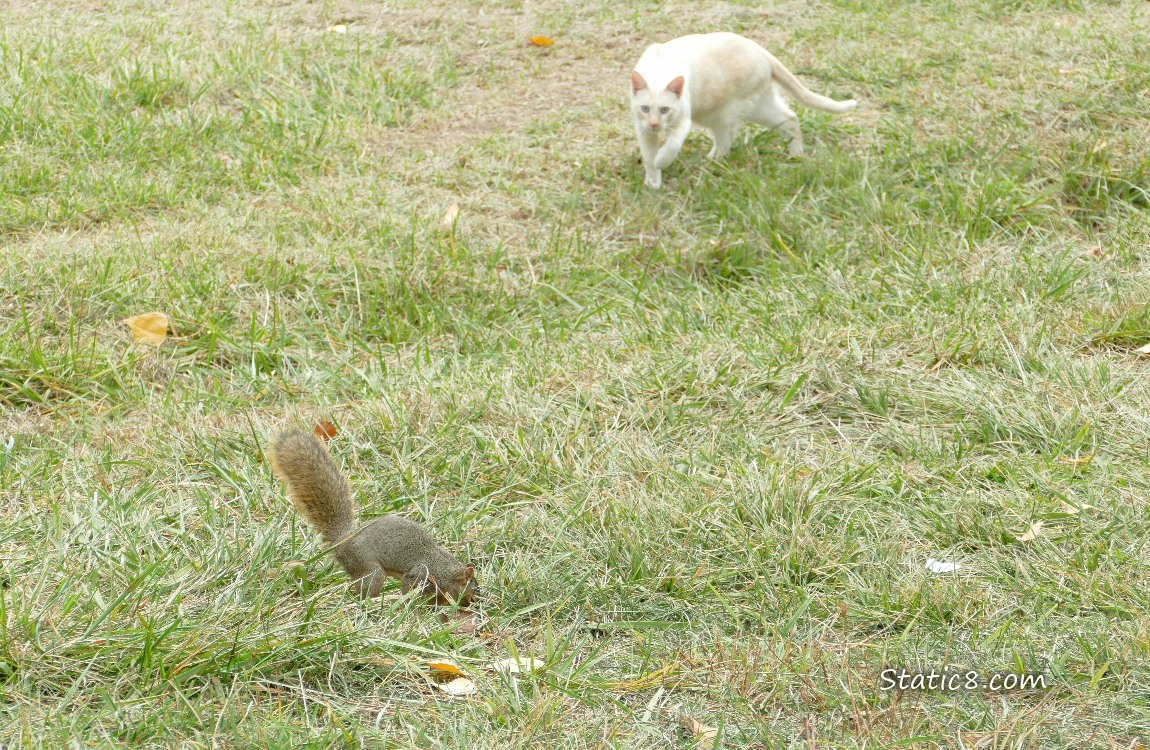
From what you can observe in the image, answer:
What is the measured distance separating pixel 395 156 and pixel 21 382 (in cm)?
226

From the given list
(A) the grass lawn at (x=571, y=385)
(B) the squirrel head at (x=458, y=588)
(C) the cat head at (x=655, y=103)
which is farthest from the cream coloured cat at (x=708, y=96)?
(B) the squirrel head at (x=458, y=588)

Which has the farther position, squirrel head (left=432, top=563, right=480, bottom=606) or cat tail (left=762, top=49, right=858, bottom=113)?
cat tail (left=762, top=49, right=858, bottom=113)

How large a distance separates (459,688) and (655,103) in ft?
11.3

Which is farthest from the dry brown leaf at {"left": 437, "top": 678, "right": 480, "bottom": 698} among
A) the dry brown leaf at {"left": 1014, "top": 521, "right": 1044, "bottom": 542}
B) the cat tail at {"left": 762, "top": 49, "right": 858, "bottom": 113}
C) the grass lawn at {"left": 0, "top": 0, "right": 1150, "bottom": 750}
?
the cat tail at {"left": 762, "top": 49, "right": 858, "bottom": 113}

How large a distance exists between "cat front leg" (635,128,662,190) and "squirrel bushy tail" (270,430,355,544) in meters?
3.00

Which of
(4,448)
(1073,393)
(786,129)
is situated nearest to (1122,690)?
(1073,393)

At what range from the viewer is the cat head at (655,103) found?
16.5ft

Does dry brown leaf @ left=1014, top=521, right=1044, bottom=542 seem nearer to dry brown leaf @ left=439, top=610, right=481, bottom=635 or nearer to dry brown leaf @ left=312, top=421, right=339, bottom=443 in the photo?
dry brown leaf @ left=439, top=610, right=481, bottom=635

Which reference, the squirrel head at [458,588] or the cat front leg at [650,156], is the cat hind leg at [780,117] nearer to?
the cat front leg at [650,156]

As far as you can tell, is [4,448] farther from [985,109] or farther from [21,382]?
[985,109]

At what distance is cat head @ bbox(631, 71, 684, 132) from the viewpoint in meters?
5.04

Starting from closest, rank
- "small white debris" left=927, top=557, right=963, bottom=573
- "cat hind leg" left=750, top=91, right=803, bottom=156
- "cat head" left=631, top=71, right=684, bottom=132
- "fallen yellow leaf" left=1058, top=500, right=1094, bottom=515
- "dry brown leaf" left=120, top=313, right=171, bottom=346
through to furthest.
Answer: "small white debris" left=927, top=557, right=963, bottom=573, "fallen yellow leaf" left=1058, top=500, right=1094, bottom=515, "dry brown leaf" left=120, top=313, right=171, bottom=346, "cat head" left=631, top=71, right=684, bottom=132, "cat hind leg" left=750, top=91, right=803, bottom=156

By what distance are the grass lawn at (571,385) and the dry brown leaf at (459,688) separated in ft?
0.05

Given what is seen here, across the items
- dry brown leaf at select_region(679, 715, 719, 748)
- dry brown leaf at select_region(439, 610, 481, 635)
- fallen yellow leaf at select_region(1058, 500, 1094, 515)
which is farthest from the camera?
fallen yellow leaf at select_region(1058, 500, 1094, 515)
